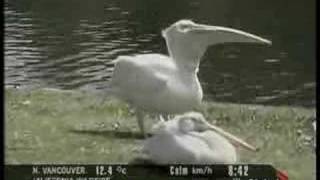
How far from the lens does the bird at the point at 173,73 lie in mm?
2635

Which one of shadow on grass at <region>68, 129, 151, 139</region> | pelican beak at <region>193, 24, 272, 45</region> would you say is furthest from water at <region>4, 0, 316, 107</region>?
shadow on grass at <region>68, 129, 151, 139</region>

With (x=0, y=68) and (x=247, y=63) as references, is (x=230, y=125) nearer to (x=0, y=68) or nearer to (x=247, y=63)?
(x=247, y=63)

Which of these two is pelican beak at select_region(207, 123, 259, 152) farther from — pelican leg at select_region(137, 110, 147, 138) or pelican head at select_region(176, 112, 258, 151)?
pelican leg at select_region(137, 110, 147, 138)

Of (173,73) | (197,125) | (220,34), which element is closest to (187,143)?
(197,125)

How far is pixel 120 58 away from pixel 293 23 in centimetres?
51

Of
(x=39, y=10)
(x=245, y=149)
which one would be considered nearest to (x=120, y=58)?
(x=39, y=10)

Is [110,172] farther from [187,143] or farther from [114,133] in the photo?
[187,143]

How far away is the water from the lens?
8.72 feet

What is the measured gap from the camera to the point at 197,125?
2.64 metres

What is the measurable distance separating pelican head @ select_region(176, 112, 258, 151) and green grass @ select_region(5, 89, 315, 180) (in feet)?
0.07

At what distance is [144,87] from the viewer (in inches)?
104

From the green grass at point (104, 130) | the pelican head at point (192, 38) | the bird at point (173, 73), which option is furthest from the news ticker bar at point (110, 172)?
the pelican head at point (192, 38)

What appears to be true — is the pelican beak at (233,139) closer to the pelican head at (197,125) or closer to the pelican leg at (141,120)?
the pelican head at (197,125)

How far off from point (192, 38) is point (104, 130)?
36 cm
